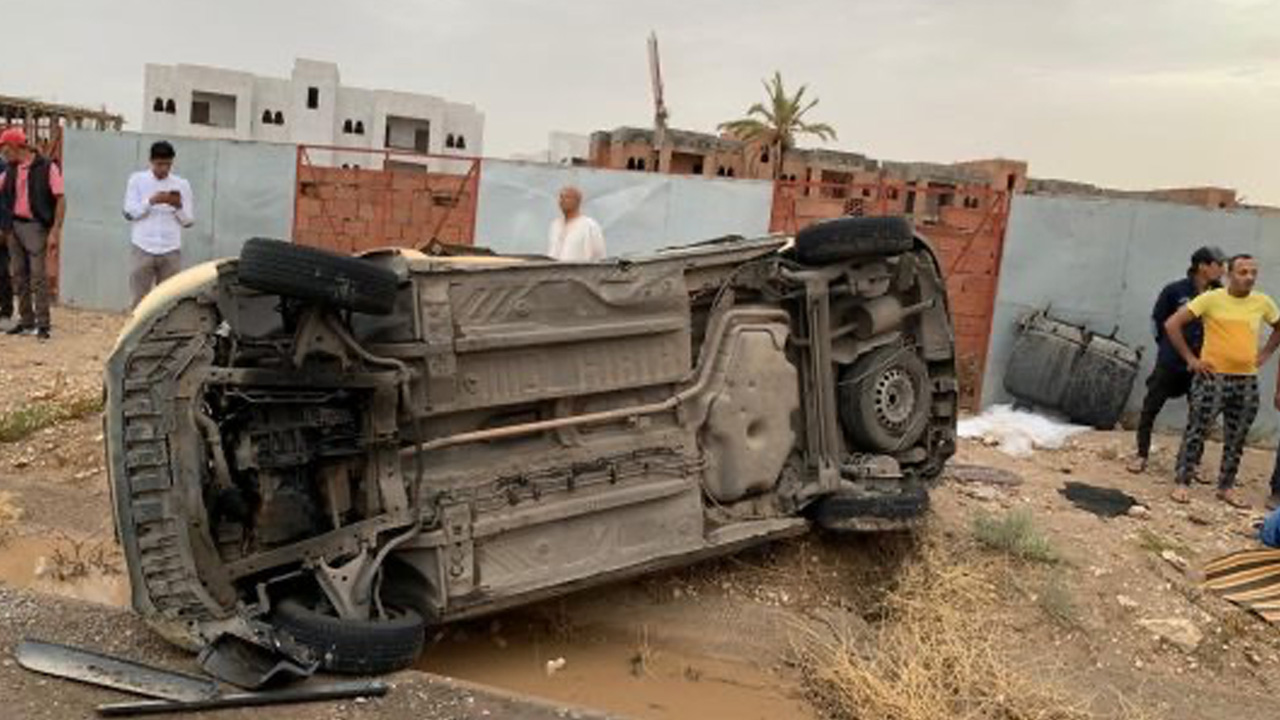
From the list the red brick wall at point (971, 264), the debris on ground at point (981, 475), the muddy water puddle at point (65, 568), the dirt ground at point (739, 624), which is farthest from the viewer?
the red brick wall at point (971, 264)

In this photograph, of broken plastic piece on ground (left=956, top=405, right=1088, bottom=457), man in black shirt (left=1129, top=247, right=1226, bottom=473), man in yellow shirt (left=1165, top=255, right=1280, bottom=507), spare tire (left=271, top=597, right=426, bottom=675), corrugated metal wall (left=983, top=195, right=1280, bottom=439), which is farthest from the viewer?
corrugated metal wall (left=983, top=195, right=1280, bottom=439)

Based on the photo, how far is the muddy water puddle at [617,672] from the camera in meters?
3.98

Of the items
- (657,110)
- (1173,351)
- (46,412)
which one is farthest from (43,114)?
(1173,351)

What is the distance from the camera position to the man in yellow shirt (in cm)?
659

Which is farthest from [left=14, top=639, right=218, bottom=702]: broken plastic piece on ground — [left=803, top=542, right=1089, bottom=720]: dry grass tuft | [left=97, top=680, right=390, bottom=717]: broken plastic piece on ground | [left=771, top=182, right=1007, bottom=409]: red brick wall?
[left=771, top=182, right=1007, bottom=409]: red brick wall

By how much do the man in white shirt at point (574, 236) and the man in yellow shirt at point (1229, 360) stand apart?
12.6 ft

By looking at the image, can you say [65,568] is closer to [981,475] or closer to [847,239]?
[847,239]

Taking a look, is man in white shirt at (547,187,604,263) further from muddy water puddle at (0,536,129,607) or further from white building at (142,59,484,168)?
white building at (142,59,484,168)

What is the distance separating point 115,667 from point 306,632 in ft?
1.84

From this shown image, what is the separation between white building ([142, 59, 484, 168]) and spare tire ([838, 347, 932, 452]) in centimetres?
4022

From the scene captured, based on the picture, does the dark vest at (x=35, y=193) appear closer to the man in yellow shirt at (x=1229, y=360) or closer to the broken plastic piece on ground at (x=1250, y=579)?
the man in yellow shirt at (x=1229, y=360)

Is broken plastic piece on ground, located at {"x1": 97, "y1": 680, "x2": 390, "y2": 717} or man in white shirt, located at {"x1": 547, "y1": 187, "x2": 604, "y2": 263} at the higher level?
man in white shirt, located at {"x1": 547, "y1": 187, "x2": 604, "y2": 263}

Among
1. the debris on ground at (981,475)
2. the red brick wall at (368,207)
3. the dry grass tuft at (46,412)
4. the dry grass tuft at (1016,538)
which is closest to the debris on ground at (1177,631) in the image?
the dry grass tuft at (1016,538)

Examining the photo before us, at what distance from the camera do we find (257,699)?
306 centimetres
